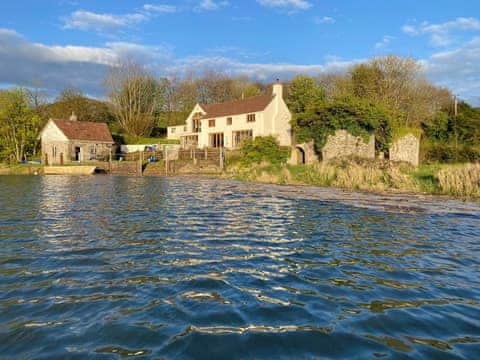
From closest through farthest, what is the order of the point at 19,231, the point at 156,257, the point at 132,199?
the point at 156,257
the point at 19,231
the point at 132,199

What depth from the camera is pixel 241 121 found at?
51.1m

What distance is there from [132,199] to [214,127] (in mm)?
38328

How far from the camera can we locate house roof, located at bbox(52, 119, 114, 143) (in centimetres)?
5260

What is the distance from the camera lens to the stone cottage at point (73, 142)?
5228 centimetres

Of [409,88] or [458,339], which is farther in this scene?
[409,88]

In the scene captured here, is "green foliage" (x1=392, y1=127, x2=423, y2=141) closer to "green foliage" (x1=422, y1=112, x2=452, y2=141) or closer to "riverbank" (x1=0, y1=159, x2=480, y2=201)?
"green foliage" (x1=422, y1=112, x2=452, y2=141)

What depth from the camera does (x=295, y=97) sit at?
182ft

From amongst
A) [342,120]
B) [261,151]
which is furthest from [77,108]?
[342,120]

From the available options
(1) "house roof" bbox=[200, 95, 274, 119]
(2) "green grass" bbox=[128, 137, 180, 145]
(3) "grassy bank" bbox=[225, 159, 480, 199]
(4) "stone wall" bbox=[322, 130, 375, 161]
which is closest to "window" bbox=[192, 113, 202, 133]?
(1) "house roof" bbox=[200, 95, 274, 119]

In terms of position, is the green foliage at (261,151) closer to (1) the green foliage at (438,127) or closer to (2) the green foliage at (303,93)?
(2) the green foliage at (303,93)

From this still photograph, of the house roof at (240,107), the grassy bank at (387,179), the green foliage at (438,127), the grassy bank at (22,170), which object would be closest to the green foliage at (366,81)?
the green foliage at (438,127)

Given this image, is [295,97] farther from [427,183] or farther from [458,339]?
[458,339]

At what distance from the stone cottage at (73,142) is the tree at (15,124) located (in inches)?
84.4

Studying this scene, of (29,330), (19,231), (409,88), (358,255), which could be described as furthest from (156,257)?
(409,88)
